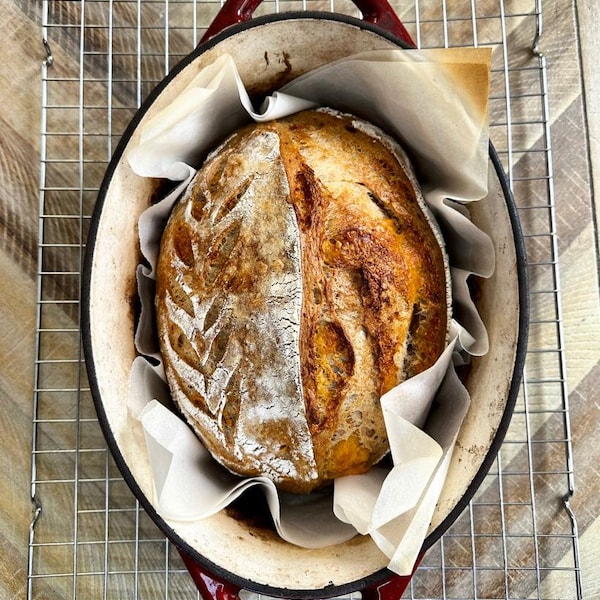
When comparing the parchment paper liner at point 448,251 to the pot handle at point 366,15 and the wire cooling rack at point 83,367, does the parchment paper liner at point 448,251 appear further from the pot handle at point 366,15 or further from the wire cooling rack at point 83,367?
the wire cooling rack at point 83,367

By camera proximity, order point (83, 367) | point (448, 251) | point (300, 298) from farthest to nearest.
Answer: point (83, 367) → point (448, 251) → point (300, 298)

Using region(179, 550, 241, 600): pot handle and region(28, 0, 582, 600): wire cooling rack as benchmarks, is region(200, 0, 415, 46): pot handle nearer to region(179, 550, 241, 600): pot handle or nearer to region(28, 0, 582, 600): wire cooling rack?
region(28, 0, 582, 600): wire cooling rack

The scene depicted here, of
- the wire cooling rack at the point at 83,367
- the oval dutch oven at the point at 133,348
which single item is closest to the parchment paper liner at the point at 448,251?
the oval dutch oven at the point at 133,348

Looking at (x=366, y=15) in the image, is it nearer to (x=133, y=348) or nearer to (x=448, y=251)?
(x=448, y=251)

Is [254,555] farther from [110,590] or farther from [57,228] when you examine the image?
[57,228]

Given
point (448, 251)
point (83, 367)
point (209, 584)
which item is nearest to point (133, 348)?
point (83, 367)
